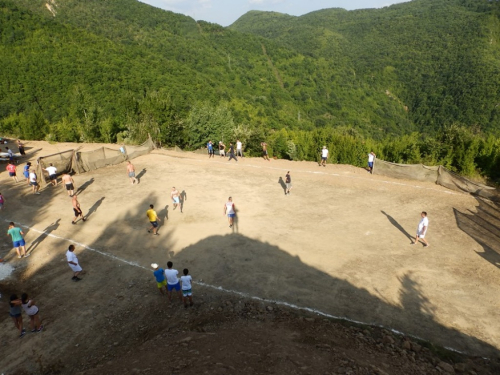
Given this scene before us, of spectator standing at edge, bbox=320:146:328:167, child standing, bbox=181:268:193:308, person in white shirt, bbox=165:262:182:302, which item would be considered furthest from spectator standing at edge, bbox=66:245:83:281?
spectator standing at edge, bbox=320:146:328:167

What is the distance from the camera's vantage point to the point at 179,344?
7746mm

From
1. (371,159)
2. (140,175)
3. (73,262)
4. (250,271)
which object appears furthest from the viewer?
(140,175)

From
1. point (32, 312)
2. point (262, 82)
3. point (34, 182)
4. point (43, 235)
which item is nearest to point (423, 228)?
point (32, 312)

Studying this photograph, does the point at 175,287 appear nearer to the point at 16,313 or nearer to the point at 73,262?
the point at 73,262

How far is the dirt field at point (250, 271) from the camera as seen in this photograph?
832 centimetres

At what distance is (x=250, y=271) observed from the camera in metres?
11.8

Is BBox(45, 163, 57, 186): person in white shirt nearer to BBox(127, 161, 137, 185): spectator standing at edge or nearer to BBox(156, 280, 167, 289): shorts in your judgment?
BBox(127, 161, 137, 185): spectator standing at edge

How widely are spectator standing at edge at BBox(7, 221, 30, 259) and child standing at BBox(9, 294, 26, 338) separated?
4.28 meters

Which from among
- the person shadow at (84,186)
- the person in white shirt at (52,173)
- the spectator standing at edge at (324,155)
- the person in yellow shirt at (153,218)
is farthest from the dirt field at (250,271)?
the spectator standing at edge at (324,155)

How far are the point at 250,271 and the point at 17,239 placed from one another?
29.3 ft

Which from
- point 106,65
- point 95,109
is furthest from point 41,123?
point 106,65

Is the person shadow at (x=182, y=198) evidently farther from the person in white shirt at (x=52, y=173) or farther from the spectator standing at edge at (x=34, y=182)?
the spectator standing at edge at (x=34, y=182)

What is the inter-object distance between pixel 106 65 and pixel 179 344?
2612 inches

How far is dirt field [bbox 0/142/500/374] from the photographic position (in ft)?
27.3
